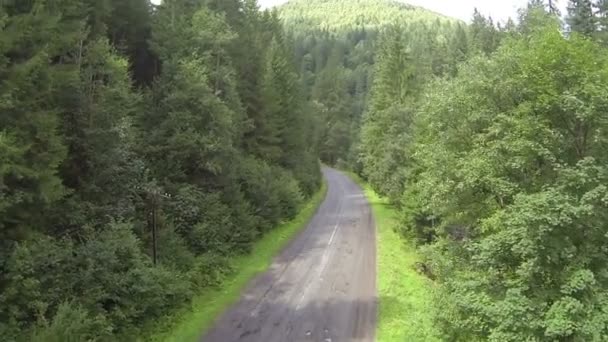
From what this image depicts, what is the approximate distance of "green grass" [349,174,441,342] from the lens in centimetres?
1672

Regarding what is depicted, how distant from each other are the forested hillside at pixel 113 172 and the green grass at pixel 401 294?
7334 millimetres

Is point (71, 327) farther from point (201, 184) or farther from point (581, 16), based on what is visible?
point (581, 16)

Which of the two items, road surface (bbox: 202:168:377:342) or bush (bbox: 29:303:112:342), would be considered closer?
bush (bbox: 29:303:112:342)

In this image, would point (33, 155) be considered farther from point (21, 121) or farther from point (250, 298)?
point (250, 298)

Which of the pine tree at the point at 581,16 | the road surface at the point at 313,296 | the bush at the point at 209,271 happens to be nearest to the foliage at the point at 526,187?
the road surface at the point at 313,296

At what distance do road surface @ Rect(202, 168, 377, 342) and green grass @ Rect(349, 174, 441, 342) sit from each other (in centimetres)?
46

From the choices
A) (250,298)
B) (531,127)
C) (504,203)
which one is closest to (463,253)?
(504,203)

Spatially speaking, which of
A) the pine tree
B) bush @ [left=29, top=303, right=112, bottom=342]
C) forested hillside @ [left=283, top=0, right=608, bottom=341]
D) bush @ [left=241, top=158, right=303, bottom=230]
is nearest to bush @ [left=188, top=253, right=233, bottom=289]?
bush @ [left=29, top=303, right=112, bottom=342]

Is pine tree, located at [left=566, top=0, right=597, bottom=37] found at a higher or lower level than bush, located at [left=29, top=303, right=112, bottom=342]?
higher

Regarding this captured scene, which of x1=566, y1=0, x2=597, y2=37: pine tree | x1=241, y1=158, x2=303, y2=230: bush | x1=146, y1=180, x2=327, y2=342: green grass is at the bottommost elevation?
x1=146, y1=180, x2=327, y2=342: green grass

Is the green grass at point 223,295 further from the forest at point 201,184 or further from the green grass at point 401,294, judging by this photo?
the green grass at point 401,294

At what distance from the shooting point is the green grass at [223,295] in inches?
682

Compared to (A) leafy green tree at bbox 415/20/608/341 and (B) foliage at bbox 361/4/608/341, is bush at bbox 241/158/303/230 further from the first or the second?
(A) leafy green tree at bbox 415/20/608/341

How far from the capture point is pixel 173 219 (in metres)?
23.7
